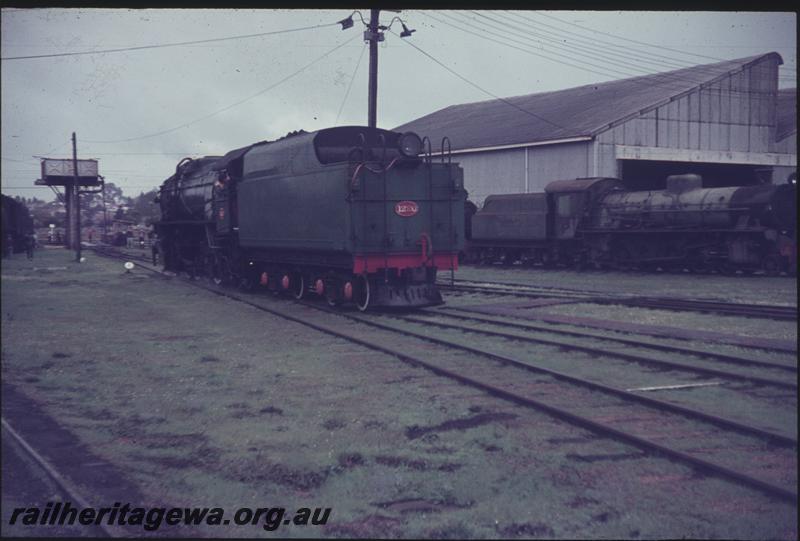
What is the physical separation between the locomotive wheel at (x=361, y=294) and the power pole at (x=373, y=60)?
404 inches

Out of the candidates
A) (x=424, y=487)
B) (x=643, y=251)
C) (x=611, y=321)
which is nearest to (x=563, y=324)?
(x=611, y=321)

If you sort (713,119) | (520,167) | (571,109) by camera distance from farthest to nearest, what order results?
(571,109)
(520,167)
(713,119)

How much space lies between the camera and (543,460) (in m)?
5.27

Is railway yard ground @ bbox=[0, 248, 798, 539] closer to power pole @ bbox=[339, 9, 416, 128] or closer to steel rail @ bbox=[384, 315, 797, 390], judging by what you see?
steel rail @ bbox=[384, 315, 797, 390]

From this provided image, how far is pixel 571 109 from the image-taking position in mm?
33688

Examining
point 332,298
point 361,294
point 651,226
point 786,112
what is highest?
point 786,112

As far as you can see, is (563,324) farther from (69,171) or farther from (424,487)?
(69,171)

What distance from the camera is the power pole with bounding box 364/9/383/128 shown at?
23172mm

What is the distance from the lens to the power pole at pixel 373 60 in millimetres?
23172

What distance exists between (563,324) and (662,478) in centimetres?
744

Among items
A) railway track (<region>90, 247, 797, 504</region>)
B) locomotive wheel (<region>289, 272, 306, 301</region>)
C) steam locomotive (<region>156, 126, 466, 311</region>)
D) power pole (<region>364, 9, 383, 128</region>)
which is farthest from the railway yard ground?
power pole (<region>364, 9, 383, 128</region>)

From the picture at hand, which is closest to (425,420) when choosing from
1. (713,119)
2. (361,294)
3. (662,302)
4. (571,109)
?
(361,294)

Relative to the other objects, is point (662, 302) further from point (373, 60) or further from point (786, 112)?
point (786, 112)

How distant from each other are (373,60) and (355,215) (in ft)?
38.8
